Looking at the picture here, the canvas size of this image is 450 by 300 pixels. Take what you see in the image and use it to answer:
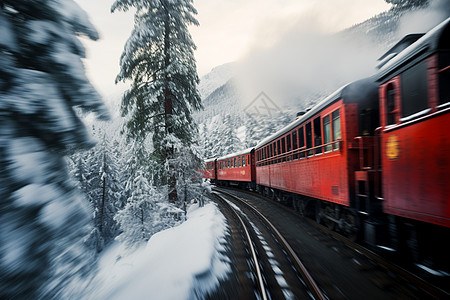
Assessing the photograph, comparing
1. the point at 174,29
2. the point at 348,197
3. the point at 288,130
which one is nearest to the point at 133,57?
the point at 174,29

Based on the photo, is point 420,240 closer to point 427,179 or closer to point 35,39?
point 427,179

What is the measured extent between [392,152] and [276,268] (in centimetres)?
345

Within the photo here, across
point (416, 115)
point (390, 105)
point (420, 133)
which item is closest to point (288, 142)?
point (390, 105)

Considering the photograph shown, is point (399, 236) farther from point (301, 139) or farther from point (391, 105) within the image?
point (301, 139)

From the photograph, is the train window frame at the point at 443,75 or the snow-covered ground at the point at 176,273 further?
the snow-covered ground at the point at 176,273

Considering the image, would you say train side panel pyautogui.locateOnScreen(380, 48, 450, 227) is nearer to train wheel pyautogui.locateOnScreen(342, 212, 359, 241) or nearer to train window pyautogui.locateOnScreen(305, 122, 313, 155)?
train wheel pyautogui.locateOnScreen(342, 212, 359, 241)

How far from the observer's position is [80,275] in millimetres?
2631

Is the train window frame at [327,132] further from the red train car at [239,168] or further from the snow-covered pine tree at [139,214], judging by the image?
the red train car at [239,168]

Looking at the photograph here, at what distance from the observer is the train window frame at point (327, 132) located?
6736 mm

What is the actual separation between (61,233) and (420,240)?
5.36 m

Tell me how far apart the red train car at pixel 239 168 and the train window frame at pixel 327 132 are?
12.8 m

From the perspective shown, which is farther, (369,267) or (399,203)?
(369,267)

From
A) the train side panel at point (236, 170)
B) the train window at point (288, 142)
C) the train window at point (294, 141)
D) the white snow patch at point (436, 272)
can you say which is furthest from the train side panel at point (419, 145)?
the train side panel at point (236, 170)

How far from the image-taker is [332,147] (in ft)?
21.4
